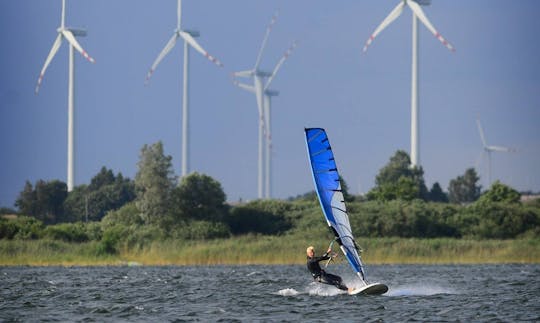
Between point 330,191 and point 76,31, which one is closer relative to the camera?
point 330,191

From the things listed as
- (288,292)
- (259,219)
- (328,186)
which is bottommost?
(288,292)

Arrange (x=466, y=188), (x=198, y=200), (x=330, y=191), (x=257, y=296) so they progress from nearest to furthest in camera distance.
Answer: (x=330, y=191)
(x=257, y=296)
(x=198, y=200)
(x=466, y=188)

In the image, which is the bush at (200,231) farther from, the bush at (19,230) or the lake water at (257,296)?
the lake water at (257,296)

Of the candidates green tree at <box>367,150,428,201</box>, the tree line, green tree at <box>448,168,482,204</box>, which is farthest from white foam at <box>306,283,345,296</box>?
green tree at <box>448,168,482,204</box>

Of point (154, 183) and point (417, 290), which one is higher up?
point (154, 183)

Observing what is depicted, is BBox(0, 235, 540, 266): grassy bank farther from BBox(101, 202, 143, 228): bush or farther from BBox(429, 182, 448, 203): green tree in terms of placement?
BBox(429, 182, 448, 203): green tree

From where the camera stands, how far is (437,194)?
130m

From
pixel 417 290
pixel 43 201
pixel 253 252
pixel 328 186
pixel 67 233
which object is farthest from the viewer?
pixel 43 201

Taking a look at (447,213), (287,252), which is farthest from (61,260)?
(447,213)

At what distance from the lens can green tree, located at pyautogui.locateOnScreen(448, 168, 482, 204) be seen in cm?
14700

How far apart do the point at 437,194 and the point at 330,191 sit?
9138 cm

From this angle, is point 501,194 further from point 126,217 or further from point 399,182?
point 126,217

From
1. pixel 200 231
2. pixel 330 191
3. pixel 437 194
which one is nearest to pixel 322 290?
pixel 330 191

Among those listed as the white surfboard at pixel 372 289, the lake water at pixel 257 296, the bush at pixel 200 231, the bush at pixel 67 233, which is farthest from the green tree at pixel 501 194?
the white surfboard at pixel 372 289
